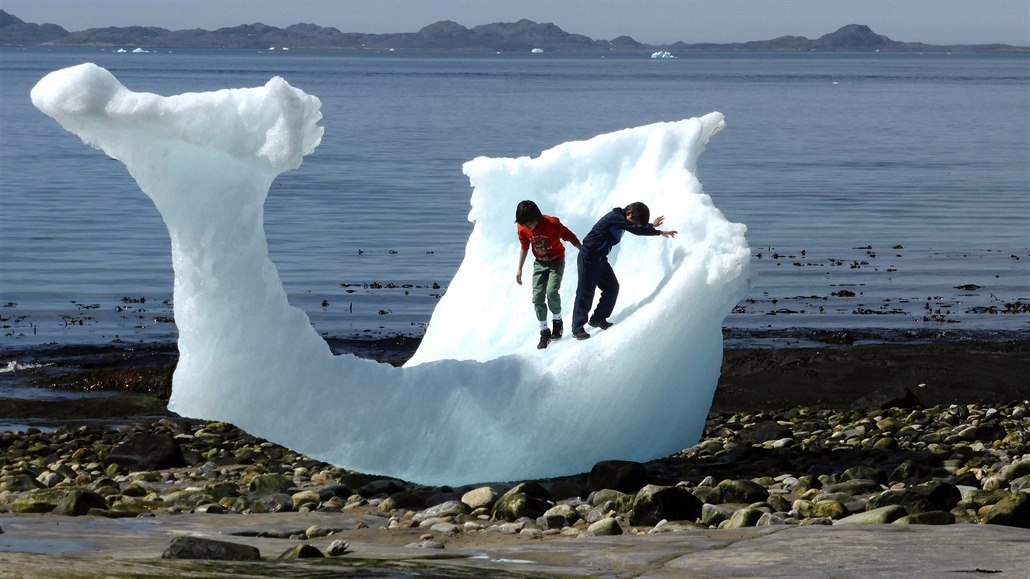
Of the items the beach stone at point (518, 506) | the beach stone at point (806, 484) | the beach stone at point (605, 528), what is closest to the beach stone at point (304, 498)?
the beach stone at point (518, 506)

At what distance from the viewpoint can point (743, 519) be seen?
35.0 feet

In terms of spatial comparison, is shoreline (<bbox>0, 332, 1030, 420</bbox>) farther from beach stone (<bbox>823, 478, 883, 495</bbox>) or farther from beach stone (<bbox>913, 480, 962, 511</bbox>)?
beach stone (<bbox>913, 480, 962, 511</bbox>)

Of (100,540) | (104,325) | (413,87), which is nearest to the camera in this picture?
(100,540)

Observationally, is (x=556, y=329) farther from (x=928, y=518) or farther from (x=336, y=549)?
(x=336, y=549)

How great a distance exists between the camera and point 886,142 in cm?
6744

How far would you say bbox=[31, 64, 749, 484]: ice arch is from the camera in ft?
37.3

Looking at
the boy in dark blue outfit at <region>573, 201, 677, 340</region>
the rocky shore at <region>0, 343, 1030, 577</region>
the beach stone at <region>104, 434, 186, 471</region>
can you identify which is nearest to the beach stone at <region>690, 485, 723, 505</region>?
the rocky shore at <region>0, 343, 1030, 577</region>

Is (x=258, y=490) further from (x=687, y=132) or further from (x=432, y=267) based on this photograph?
(x=432, y=267)

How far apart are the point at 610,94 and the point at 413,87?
101 ft

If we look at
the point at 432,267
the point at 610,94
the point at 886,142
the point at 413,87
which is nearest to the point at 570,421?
the point at 432,267

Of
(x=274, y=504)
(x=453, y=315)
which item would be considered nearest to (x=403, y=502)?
(x=274, y=504)

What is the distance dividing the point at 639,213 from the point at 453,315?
283cm

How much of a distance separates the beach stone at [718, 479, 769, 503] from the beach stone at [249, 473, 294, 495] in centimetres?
397

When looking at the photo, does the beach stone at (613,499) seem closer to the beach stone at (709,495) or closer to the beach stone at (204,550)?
the beach stone at (709,495)
